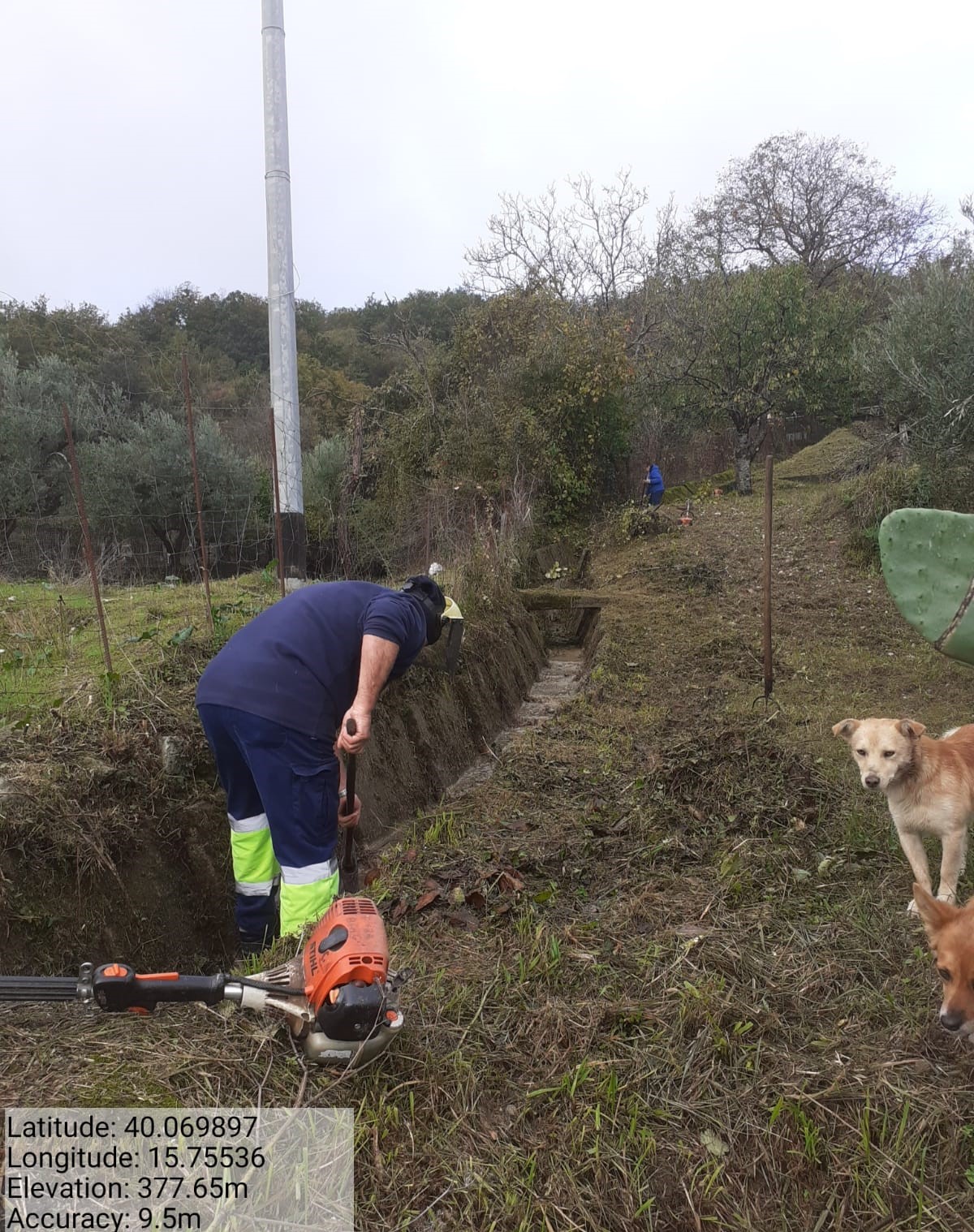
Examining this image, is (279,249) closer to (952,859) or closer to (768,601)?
A: (768,601)

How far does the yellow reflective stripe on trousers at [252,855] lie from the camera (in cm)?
371

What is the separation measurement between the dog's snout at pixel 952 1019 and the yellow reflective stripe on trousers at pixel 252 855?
2782 mm

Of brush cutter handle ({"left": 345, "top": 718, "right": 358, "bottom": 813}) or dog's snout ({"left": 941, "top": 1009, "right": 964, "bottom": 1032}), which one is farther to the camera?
brush cutter handle ({"left": 345, "top": 718, "right": 358, "bottom": 813})

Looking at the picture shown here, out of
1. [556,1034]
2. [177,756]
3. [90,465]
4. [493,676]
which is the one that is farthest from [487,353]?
[556,1034]

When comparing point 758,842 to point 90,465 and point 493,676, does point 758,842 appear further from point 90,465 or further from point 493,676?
point 90,465

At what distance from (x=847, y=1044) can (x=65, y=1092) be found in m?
2.44

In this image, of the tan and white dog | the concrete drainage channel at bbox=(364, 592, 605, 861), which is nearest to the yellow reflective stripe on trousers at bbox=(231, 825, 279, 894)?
the concrete drainage channel at bbox=(364, 592, 605, 861)

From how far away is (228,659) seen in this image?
3.52 metres

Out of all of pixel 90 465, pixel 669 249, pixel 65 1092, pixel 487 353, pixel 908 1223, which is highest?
pixel 669 249

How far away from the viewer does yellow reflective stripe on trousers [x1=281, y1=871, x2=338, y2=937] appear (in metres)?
3.35

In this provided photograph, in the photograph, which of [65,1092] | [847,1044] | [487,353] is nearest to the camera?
[65,1092]

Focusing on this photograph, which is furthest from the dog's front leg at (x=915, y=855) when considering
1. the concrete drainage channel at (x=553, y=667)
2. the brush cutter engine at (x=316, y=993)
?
the concrete drainage channel at (x=553, y=667)

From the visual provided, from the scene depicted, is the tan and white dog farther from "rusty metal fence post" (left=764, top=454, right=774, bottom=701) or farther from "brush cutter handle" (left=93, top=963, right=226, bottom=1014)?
"rusty metal fence post" (left=764, top=454, right=774, bottom=701)

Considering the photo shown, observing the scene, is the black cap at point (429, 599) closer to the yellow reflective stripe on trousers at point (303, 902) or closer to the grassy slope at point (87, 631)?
the yellow reflective stripe on trousers at point (303, 902)
